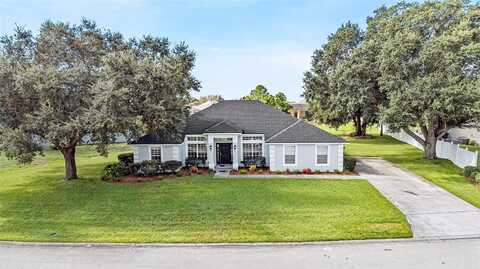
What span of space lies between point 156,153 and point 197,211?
10.6 m

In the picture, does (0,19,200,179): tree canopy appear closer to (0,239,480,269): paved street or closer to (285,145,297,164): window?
(0,239,480,269): paved street

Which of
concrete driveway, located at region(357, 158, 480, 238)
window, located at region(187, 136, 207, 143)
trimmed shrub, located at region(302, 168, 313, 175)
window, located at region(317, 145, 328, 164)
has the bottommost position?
concrete driveway, located at region(357, 158, 480, 238)

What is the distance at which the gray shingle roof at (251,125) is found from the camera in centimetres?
2169

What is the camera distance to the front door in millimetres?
23089

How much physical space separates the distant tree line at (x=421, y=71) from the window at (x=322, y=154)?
5.74 meters

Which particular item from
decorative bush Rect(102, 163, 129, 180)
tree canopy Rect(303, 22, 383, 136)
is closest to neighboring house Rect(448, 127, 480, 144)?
tree canopy Rect(303, 22, 383, 136)

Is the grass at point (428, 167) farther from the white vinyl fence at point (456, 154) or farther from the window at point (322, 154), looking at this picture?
the window at point (322, 154)

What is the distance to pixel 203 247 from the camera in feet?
33.5

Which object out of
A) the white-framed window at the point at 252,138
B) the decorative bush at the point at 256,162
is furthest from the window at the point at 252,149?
the decorative bush at the point at 256,162

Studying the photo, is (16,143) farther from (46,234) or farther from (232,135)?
(232,135)

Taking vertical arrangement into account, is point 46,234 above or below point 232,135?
below

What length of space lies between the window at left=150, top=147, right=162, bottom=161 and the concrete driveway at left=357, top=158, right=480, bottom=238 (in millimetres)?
13913

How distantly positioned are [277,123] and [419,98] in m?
9.90

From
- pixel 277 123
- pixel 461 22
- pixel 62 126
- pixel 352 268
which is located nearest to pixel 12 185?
pixel 62 126
